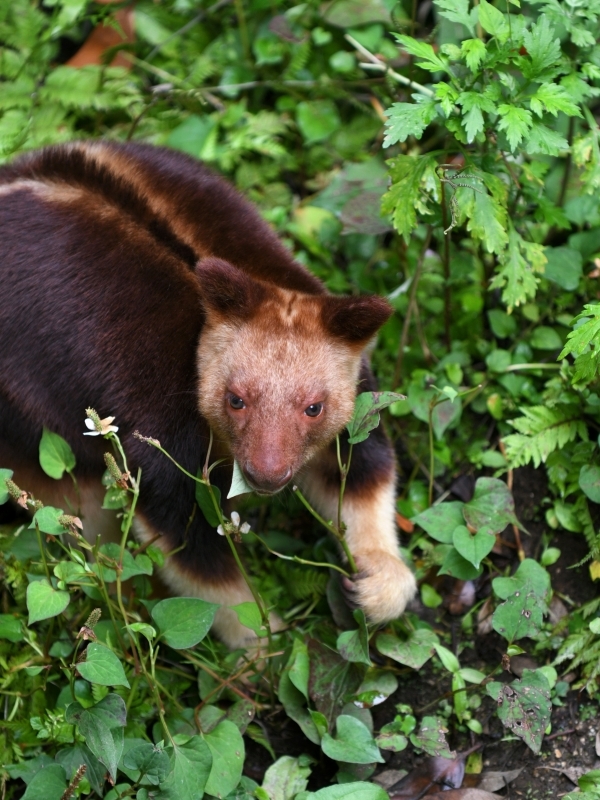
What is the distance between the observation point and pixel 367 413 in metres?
4.39

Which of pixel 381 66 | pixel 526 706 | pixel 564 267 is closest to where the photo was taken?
pixel 526 706

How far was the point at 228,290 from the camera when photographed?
441cm

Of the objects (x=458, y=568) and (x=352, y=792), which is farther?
(x=458, y=568)

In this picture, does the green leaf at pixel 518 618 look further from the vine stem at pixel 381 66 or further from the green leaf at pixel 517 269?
the vine stem at pixel 381 66

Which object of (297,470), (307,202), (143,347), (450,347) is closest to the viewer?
(297,470)

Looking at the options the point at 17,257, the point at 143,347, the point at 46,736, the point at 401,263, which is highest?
the point at 17,257

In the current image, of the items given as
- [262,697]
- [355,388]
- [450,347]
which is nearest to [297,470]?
[355,388]

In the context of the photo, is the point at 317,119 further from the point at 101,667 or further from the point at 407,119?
the point at 101,667

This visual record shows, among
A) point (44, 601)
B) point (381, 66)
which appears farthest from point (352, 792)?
point (381, 66)

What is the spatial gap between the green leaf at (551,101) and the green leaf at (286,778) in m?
3.44

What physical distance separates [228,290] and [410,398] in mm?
1847

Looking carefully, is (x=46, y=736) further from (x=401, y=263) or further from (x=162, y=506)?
(x=401, y=263)

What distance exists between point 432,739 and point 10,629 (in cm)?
218

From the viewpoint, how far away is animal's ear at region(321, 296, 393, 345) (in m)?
4.39
